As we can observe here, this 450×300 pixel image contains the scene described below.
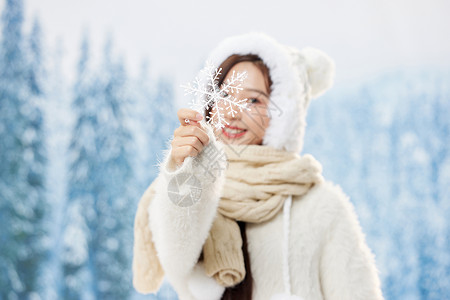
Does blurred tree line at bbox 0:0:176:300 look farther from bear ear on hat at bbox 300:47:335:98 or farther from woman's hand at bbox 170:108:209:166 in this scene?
woman's hand at bbox 170:108:209:166

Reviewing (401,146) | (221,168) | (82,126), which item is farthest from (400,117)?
(221,168)

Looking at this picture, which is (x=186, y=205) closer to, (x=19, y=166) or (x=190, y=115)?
(x=190, y=115)

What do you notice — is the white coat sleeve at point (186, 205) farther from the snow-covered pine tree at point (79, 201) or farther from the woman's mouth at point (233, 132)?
the snow-covered pine tree at point (79, 201)

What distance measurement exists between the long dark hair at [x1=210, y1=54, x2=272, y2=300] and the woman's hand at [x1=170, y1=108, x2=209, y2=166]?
0.19 meters

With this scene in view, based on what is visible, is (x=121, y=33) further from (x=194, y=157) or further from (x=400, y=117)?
(x=194, y=157)

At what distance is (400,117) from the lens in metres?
2.44

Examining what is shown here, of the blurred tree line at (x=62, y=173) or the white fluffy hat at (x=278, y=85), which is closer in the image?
the white fluffy hat at (x=278, y=85)

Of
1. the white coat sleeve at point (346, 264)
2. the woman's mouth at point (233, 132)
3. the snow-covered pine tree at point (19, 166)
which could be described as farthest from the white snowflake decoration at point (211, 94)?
the snow-covered pine tree at point (19, 166)

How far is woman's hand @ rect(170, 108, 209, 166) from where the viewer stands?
0.62 m

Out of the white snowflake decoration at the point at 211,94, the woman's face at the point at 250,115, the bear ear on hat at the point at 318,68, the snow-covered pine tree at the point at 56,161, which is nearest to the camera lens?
the white snowflake decoration at the point at 211,94

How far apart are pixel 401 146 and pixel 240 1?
123 centimetres

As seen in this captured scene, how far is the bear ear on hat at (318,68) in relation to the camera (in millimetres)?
1033

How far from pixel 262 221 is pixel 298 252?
0.33ft

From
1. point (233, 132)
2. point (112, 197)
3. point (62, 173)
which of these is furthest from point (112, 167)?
point (233, 132)
